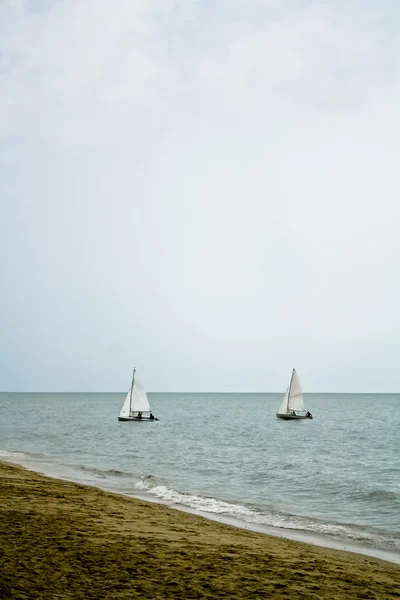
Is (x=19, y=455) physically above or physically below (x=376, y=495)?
below

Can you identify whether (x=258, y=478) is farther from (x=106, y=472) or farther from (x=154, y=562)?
(x=154, y=562)

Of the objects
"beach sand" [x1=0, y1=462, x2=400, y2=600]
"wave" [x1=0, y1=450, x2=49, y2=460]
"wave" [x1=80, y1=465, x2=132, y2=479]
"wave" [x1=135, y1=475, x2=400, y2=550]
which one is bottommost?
"wave" [x1=0, y1=450, x2=49, y2=460]

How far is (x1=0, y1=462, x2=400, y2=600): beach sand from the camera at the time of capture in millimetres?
7133

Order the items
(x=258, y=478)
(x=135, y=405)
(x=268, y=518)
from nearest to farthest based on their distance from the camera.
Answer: (x=268, y=518) → (x=258, y=478) → (x=135, y=405)

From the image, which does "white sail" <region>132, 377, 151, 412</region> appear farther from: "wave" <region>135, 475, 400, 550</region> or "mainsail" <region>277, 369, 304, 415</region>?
"wave" <region>135, 475, 400, 550</region>

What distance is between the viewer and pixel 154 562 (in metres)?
8.51

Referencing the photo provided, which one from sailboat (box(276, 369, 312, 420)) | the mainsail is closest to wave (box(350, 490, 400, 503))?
the mainsail

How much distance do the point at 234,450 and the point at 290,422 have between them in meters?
42.5

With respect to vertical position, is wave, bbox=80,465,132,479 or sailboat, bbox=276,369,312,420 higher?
sailboat, bbox=276,369,312,420

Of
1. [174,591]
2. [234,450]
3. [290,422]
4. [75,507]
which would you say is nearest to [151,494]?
[75,507]

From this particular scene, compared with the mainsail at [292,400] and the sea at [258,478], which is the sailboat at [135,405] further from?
the mainsail at [292,400]

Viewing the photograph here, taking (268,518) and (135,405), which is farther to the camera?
(135,405)

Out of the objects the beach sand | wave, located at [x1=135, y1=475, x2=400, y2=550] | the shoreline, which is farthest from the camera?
wave, located at [x1=135, y1=475, x2=400, y2=550]

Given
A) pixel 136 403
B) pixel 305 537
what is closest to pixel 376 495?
pixel 305 537
